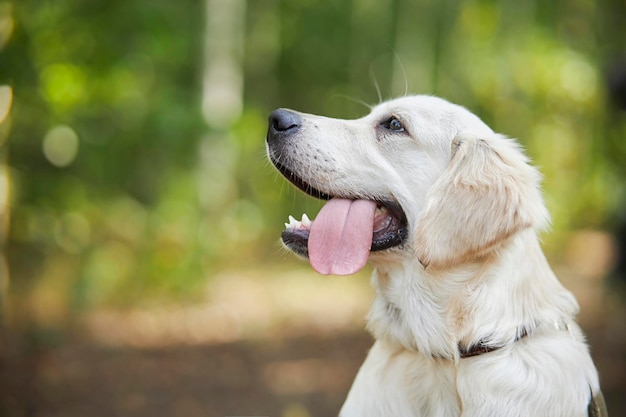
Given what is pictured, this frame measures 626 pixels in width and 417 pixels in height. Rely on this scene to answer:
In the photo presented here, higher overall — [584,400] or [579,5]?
[579,5]

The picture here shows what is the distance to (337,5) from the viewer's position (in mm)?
15102

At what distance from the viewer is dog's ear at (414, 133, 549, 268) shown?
8.31 feet

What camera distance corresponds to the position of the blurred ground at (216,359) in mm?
5188

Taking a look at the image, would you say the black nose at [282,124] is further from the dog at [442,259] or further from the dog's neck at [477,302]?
the dog's neck at [477,302]

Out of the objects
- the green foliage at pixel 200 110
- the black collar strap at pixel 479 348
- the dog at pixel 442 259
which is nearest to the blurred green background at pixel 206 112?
the green foliage at pixel 200 110

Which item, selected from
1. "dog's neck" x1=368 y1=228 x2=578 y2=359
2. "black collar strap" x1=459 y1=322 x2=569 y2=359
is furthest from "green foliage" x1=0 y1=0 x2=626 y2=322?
"black collar strap" x1=459 y1=322 x2=569 y2=359

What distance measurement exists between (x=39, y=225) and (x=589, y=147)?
42.4ft

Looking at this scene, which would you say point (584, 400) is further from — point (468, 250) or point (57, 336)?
point (57, 336)

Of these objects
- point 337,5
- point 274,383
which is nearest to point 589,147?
point 337,5

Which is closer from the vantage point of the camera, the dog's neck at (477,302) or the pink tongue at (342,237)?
the dog's neck at (477,302)

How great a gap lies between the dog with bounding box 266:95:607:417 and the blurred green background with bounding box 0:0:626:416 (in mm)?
534

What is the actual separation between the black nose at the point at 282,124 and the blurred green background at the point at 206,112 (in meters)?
0.68

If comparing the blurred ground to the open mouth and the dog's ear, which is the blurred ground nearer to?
the open mouth

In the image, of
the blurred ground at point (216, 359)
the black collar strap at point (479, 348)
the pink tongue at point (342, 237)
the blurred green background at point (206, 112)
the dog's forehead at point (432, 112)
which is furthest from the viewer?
the blurred green background at point (206, 112)
